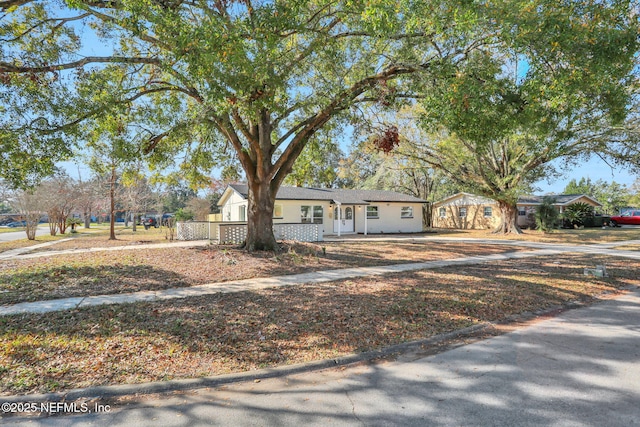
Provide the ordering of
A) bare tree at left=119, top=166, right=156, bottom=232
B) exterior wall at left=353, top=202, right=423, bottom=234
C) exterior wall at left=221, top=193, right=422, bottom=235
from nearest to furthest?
bare tree at left=119, top=166, right=156, bottom=232
exterior wall at left=221, top=193, right=422, bottom=235
exterior wall at left=353, top=202, right=423, bottom=234

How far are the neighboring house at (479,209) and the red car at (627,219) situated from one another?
9.75 feet

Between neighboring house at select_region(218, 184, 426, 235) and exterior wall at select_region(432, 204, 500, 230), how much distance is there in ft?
25.1

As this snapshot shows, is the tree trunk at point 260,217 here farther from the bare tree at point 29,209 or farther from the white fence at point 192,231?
the bare tree at point 29,209

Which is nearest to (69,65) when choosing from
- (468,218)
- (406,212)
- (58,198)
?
(58,198)

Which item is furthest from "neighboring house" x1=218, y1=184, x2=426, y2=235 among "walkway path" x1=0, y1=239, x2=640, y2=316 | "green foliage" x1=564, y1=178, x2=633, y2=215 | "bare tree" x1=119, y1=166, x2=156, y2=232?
"green foliage" x1=564, y1=178, x2=633, y2=215

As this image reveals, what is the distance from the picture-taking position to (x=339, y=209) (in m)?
23.1

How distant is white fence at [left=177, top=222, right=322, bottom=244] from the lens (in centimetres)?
1549

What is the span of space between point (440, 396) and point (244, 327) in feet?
9.33

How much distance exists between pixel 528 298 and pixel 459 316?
217 cm

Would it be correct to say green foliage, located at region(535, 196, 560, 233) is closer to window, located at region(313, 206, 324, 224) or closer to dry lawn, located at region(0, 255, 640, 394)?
window, located at region(313, 206, 324, 224)

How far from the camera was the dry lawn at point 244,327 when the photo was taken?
375 cm

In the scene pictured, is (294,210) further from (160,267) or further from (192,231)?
(160,267)

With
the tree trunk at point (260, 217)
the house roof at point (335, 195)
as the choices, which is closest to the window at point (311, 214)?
the house roof at point (335, 195)

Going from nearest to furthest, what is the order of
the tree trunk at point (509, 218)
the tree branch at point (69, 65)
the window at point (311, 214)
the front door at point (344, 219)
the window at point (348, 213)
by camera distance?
1. the tree branch at point (69, 65)
2. the window at point (311, 214)
3. the tree trunk at point (509, 218)
4. the front door at point (344, 219)
5. the window at point (348, 213)
